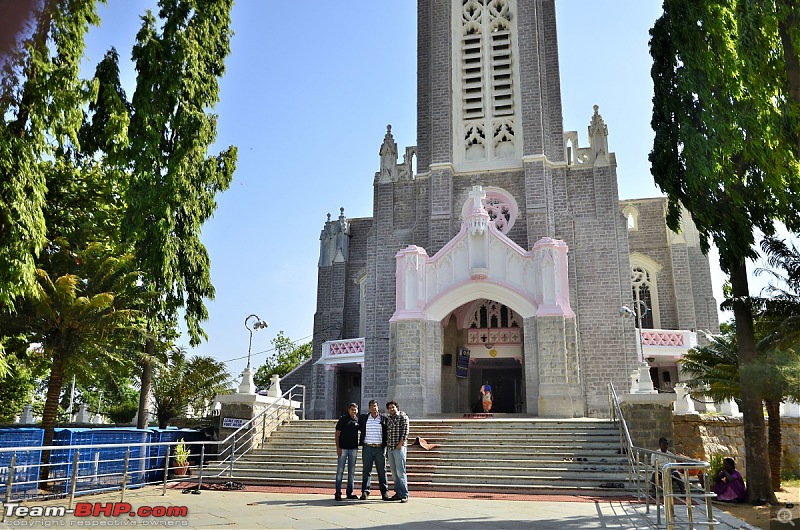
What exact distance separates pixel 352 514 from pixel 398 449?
1.70 metres

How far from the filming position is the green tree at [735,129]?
29.6 ft

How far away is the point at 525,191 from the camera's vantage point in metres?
23.9

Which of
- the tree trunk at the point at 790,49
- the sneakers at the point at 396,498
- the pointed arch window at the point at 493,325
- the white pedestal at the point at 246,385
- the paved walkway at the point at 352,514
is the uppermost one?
the tree trunk at the point at 790,49

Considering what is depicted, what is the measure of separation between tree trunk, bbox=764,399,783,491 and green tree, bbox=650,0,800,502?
10.2 ft

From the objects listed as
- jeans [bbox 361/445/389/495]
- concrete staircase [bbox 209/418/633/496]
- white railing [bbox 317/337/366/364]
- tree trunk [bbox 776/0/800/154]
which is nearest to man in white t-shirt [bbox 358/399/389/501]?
jeans [bbox 361/445/389/495]

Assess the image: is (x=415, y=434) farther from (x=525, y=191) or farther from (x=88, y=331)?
(x=525, y=191)

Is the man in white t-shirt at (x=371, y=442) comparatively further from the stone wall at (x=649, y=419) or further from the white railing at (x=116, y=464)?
the stone wall at (x=649, y=419)

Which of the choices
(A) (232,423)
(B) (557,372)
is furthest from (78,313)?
(B) (557,372)

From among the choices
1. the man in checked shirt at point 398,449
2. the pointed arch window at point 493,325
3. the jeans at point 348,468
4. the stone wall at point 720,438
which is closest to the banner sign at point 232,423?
the jeans at point 348,468

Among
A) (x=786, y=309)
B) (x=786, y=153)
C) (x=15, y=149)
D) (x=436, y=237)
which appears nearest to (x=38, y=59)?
(x=15, y=149)

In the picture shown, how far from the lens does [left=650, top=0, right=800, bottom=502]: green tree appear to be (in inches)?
355

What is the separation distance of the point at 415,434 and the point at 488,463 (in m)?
2.54

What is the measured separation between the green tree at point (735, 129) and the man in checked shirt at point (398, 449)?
646cm

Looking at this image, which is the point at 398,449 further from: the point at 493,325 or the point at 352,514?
the point at 493,325
